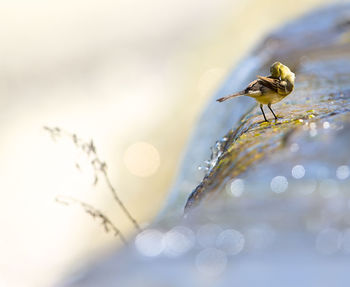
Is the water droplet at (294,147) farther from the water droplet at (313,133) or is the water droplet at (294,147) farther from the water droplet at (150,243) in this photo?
the water droplet at (150,243)

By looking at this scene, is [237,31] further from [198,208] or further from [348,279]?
[348,279]

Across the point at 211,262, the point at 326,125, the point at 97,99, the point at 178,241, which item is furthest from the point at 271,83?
the point at 97,99

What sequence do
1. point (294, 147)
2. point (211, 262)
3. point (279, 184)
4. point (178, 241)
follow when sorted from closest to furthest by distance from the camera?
1. point (211, 262)
2. point (178, 241)
3. point (279, 184)
4. point (294, 147)

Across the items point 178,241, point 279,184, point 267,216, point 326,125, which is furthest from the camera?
point 326,125

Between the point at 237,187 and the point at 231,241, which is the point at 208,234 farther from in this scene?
the point at 237,187

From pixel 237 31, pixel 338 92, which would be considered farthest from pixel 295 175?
pixel 237 31

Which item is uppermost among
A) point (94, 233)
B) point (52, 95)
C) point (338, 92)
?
point (52, 95)

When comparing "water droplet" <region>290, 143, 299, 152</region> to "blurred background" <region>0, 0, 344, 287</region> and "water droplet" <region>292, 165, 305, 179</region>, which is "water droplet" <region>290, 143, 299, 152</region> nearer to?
"water droplet" <region>292, 165, 305, 179</region>
